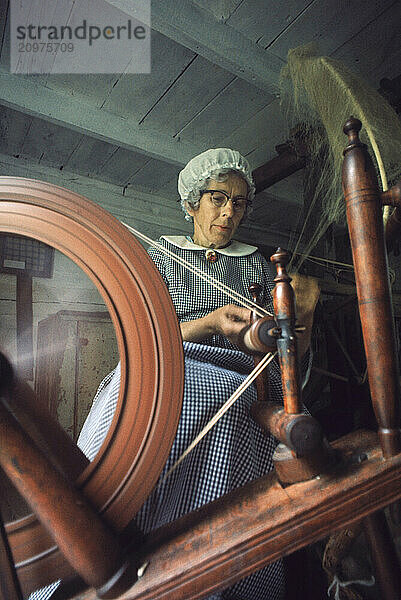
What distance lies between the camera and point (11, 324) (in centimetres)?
215

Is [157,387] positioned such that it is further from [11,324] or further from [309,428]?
[11,324]

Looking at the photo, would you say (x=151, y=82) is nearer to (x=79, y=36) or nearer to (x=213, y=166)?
(x=79, y=36)

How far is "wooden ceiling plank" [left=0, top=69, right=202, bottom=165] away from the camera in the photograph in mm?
1788

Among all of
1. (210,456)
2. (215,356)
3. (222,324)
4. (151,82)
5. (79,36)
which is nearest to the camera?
(210,456)

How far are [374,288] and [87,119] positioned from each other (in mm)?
1866

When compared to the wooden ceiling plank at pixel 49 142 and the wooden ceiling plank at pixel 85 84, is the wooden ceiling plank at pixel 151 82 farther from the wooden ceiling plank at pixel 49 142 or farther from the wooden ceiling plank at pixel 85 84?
the wooden ceiling plank at pixel 49 142

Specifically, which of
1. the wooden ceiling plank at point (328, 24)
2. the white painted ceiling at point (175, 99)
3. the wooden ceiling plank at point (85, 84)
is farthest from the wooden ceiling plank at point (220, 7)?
the wooden ceiling plank at point (85, 84)

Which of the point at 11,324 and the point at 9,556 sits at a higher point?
the point at 11,324

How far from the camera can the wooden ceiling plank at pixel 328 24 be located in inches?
59.1

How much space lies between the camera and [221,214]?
1.32 metres

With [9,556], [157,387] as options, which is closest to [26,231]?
[157,387]

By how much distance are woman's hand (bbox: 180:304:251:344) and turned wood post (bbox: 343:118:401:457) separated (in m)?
0.25

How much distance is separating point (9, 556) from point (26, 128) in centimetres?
214

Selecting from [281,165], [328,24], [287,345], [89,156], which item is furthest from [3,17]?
[287,345]
